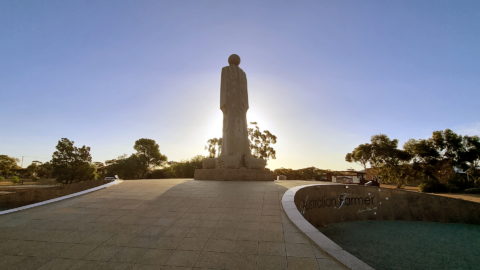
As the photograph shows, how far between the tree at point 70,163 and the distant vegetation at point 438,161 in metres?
40.3

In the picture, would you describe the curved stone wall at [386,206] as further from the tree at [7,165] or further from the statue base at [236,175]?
the tree at [7,165]

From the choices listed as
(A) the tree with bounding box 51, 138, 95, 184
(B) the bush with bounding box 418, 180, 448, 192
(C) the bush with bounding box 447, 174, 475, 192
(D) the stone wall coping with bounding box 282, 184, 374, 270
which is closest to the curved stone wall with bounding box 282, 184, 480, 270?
(D) the stone wall coping with bounding box 282, 184, 374, 270

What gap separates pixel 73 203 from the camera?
6961 mm

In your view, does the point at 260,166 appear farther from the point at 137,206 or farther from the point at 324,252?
the point at 324,252

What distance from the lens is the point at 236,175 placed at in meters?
12.8

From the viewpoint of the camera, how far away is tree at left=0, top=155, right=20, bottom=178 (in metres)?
45.9

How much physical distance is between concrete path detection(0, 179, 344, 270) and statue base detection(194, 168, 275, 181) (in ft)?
18.6

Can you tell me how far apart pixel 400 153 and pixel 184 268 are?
1350 inches

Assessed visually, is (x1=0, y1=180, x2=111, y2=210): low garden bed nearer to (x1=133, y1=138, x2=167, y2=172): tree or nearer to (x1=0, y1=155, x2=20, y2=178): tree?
(x1=133, y1=138, x2=167, y2=172): tree

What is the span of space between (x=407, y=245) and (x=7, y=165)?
64440 mm

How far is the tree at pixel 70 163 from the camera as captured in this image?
A: 3212 cm

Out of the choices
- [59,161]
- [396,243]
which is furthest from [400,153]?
[59,161]

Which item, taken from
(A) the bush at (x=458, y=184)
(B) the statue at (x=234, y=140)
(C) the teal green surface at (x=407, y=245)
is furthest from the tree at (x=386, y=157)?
(B) the statue at (x=234, y=140)

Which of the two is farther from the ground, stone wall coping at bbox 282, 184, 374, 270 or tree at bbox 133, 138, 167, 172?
tree at bbox 133, 138, 167, 172
